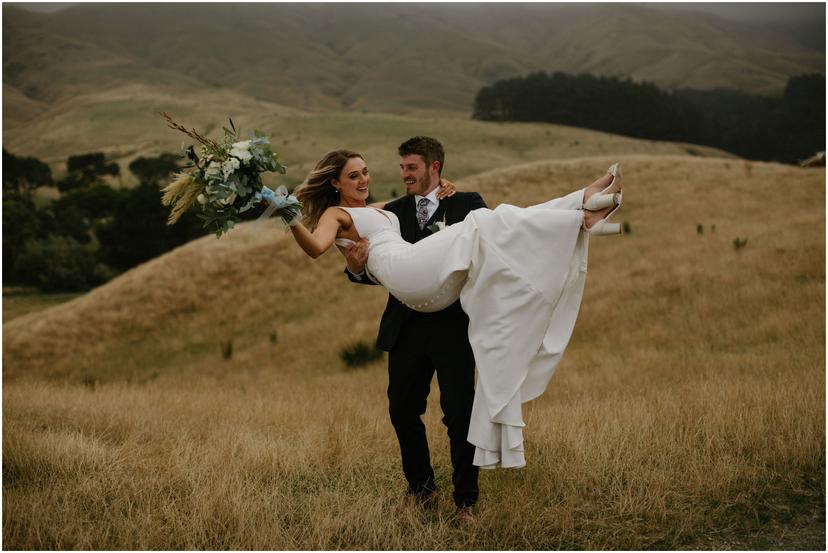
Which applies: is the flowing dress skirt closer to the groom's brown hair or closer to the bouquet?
the groom's brown hair

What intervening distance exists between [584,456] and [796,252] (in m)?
12.9

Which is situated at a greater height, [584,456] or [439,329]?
[439,329]

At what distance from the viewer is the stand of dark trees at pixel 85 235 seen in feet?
159

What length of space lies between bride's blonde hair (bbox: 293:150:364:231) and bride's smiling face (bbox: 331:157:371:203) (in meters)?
0.04

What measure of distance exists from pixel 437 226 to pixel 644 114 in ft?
311

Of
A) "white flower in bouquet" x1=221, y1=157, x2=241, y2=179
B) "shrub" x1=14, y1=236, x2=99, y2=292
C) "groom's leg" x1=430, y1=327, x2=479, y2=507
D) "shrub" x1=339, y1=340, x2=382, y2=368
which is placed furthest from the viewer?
"shrub" x1=14, y1=236, x2=99, y2=292

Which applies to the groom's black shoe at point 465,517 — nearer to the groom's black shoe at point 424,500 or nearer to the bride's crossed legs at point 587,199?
the groom's black shoe at point 424,500

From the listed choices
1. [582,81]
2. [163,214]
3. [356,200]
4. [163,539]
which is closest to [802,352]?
[356,200]

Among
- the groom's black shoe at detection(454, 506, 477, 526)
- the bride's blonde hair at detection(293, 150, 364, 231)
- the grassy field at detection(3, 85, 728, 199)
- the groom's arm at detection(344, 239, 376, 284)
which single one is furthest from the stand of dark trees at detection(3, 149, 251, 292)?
the groom's black shoe at detection(454, 506, 477, 526)

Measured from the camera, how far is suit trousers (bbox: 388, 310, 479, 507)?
4.64 metres

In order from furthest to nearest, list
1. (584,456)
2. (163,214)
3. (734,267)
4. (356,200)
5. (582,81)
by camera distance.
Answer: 1. (582,81)
2. (163,214)
3. (734,267)
4. (584,456)
5. (356,200)

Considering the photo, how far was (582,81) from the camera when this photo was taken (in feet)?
320

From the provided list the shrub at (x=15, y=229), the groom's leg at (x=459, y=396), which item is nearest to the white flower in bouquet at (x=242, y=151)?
the groom's leg at (x=459, y=396)

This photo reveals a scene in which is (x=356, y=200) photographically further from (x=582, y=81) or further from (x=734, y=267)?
(x=582, y=81)
